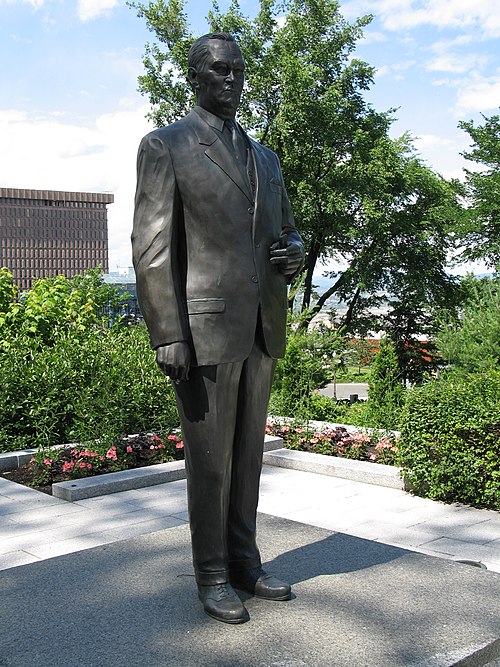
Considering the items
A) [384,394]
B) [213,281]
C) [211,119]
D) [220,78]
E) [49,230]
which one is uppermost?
[49,230]

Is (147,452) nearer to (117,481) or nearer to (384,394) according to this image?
(117,481)

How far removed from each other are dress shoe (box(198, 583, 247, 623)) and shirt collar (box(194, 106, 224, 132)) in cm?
215

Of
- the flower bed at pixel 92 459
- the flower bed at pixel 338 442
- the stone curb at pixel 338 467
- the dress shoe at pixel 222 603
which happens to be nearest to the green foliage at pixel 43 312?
the flower bed at pixel 92 459

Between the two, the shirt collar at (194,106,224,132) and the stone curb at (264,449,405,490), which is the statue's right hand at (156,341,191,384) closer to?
the shirt collar at (194,106,224,132)

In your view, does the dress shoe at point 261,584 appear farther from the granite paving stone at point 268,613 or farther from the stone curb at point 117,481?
the stone curb at point 117,481

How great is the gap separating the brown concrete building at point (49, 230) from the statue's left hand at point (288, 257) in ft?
265

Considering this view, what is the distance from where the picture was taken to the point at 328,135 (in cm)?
2541

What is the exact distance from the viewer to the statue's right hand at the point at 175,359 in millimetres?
3488

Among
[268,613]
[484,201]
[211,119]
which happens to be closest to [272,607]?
[268,613]

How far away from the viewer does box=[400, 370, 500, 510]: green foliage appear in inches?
261

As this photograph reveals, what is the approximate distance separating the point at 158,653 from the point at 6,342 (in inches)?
329

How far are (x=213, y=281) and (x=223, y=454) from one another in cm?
81

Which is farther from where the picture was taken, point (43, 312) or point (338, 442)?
point (43, 312)

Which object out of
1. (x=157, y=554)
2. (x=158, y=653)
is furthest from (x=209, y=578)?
(x=157, y=554)
